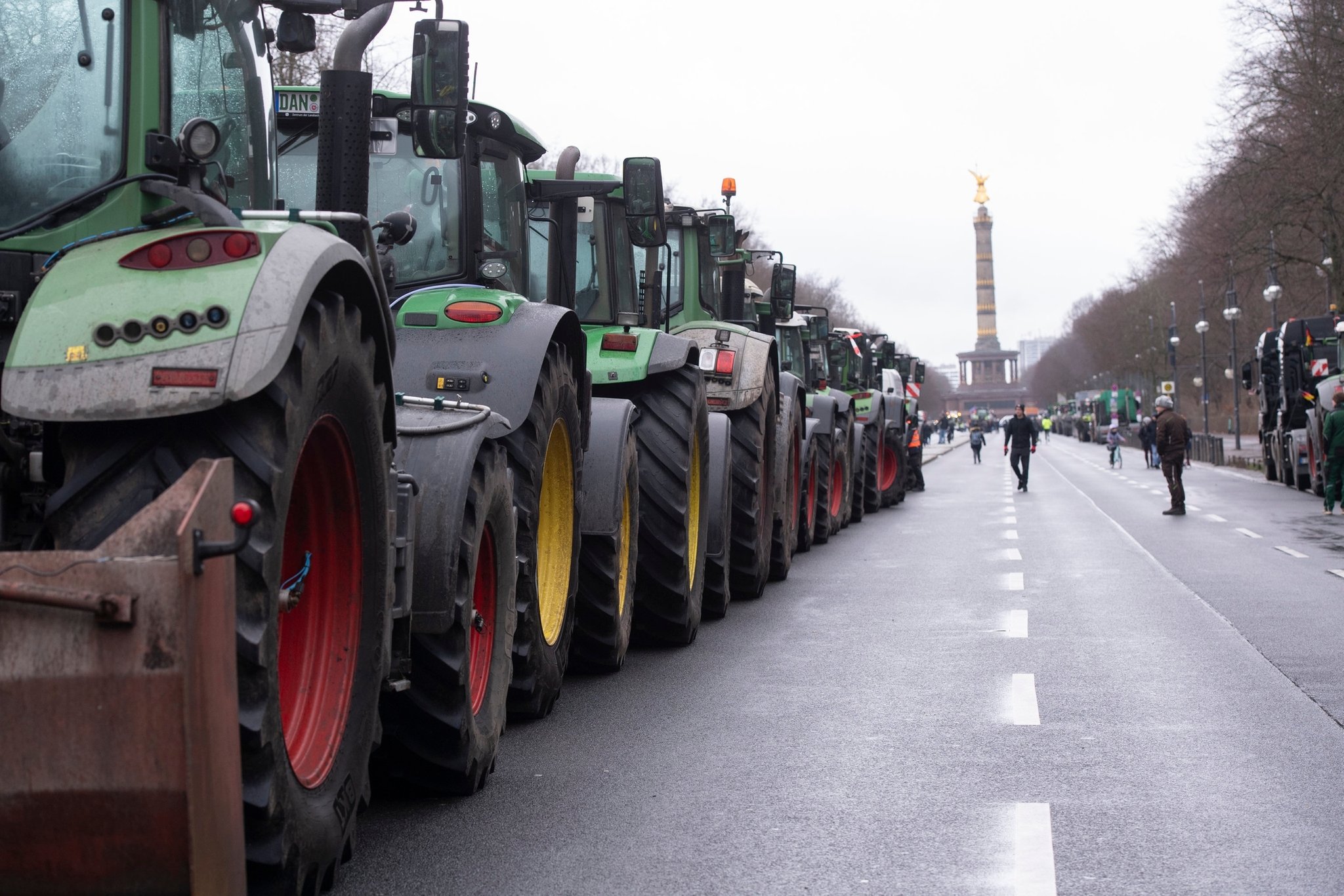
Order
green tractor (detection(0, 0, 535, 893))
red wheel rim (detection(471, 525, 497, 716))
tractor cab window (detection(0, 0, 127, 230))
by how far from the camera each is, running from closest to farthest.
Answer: green tractor (detection(0, 0, 535, 893)), tractor cab window (detection(0, 0, 127, 230)), red wheel rim (detection(471, 525, 497, 716))

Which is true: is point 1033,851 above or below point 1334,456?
below

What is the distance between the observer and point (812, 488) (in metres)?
17.0

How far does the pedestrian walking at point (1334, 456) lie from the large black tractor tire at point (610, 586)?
17.2 m

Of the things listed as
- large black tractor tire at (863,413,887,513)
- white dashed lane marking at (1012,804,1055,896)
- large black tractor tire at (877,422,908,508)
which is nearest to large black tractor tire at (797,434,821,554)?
large black tractor tire at (863,413,887,513)

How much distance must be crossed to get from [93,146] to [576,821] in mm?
2613

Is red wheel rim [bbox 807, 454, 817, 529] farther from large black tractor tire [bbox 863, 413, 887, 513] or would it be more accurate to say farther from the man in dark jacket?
the man in dark jacket

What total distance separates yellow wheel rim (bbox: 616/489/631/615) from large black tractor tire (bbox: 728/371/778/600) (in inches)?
127

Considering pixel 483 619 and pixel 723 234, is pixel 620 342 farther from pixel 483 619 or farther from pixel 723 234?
pixel 723 234

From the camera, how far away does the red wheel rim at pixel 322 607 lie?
4.26 m

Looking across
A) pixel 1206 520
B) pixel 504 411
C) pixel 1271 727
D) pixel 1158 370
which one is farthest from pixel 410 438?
pixel 1158 370

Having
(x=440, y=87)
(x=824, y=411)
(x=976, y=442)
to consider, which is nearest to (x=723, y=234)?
(x=824, y=411)

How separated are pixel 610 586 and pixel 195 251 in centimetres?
450

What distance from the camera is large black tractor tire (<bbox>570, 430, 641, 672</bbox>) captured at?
26.3ft

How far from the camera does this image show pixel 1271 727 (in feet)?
23.2
